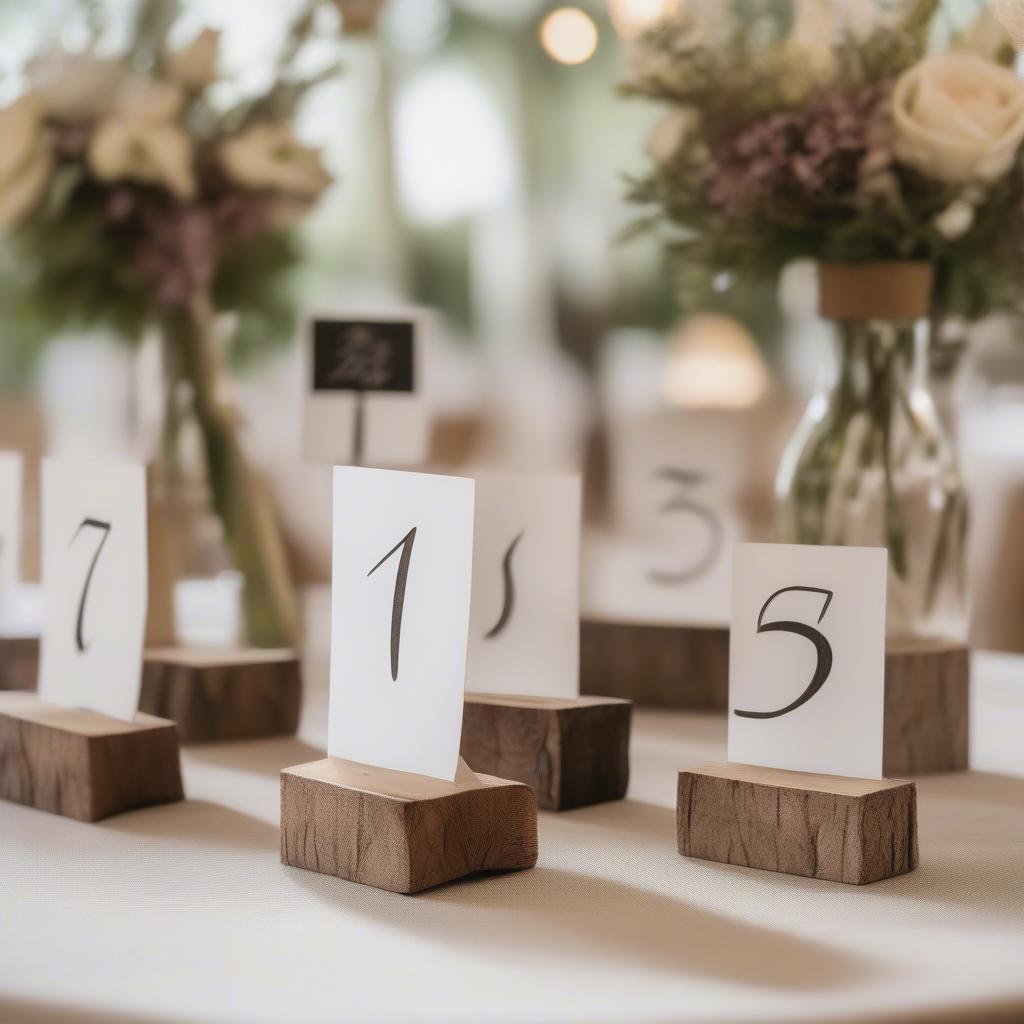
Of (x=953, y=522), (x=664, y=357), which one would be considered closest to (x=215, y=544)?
(x=953, y=522)

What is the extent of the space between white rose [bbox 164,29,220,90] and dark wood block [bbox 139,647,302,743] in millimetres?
674

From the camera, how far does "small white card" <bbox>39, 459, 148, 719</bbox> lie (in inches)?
44.0

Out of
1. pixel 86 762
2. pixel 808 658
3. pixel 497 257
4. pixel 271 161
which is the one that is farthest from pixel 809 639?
pixel 497 257

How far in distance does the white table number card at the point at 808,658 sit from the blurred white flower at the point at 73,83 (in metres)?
0.97

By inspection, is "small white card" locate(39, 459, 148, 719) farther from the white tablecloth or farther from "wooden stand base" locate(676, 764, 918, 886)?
"wooden stand base" locate(676, 764, 918, 886)

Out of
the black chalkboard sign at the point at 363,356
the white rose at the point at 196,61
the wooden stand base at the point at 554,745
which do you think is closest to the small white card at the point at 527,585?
the wooden stand base at the point at 554,745

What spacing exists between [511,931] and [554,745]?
1.00 feet

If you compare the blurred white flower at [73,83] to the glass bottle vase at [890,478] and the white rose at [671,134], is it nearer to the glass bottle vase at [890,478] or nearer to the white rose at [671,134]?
the white rose at [671,134]

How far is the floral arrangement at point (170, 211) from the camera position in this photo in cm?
158

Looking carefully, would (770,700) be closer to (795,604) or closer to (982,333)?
(795,604)

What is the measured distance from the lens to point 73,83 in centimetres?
157

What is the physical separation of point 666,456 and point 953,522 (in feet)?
1.30

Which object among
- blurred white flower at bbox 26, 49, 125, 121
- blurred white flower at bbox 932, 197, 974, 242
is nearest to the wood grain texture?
blurred white flower at bbox 932, 197, 974, 242

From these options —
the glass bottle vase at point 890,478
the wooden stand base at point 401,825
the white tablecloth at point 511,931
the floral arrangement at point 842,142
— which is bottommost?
the white tablecloth at point 511,931
